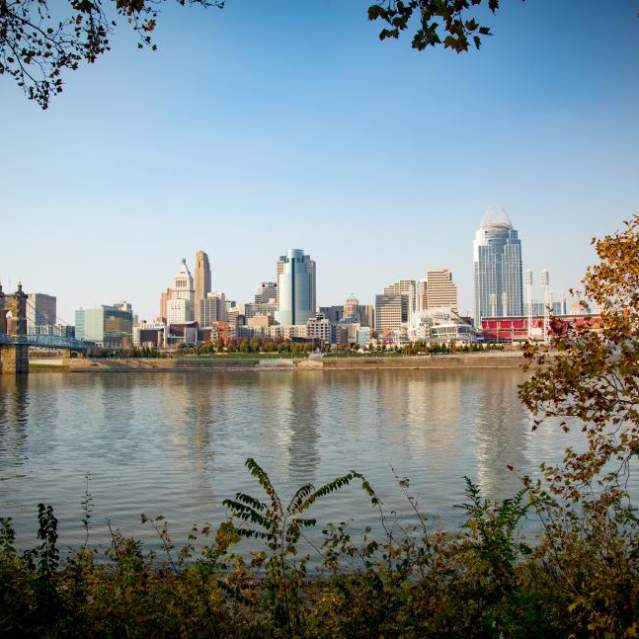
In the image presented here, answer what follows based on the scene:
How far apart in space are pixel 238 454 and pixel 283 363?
11317 cm

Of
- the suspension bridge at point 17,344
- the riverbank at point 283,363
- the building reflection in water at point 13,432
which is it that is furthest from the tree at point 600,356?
the riverbank at point 283,363

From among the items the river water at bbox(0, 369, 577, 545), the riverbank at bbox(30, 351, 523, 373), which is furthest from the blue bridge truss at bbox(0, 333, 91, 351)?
the river water at bbox(0, 369, 577, 545)

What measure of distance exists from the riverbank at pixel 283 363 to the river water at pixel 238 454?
81643 millimetres

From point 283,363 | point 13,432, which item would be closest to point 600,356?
point 13,432

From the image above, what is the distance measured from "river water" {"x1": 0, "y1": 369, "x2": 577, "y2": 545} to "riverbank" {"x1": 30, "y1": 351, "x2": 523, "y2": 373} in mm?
81643

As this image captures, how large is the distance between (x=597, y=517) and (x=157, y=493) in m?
13.1

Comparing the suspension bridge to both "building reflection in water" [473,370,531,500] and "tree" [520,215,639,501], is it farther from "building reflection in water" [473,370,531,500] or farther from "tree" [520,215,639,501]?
"tree" [520,215,639,501]

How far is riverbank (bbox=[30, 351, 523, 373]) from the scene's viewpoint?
431 ft

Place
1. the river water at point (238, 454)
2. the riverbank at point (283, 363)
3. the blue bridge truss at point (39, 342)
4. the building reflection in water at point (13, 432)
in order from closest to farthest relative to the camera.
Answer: the river water at point (238, 454), the building reflection in water at point (13, 432), the blue bridge truss at point (39, 342), the riverbank at point (283, 363)

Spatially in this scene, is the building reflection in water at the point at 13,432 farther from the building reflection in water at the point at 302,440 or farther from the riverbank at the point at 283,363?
the riverbank at the point at 283,363

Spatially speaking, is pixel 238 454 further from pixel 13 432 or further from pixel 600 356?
pixel 600 356

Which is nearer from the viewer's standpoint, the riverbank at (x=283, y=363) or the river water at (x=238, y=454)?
the river water at (x=238, y=454)

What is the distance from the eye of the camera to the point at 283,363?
457ft

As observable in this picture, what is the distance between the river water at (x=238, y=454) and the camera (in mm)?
16953
